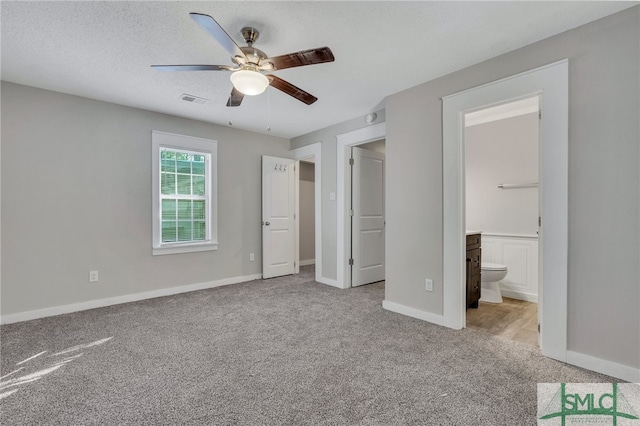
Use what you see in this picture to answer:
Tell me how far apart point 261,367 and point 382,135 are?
9.51ft

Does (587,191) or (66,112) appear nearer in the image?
(587,191)

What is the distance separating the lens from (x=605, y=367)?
6.63ft

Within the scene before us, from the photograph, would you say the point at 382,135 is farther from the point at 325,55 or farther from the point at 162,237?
the point at 162,237

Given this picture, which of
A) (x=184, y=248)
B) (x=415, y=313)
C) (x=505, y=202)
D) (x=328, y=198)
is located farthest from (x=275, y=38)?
(x=505, y=202)

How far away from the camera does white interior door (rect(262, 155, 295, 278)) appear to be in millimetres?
4984

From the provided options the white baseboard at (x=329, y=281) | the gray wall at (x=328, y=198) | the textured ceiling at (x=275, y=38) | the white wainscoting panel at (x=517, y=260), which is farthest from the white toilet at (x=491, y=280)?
the textured ceiling at (x=275, y=38)

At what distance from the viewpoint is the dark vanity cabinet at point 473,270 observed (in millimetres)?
3244

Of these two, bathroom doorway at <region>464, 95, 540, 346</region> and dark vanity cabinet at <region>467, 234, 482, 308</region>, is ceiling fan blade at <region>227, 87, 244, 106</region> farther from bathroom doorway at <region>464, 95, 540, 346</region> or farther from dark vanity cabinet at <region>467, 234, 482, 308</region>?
bathroom doorway at <region>464, 95, 540, 346</region>

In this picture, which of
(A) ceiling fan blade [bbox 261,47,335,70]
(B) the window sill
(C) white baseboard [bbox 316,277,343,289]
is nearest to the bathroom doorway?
(C) white baseboard [bbox 316,277,343,289]

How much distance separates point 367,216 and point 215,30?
11.0ft

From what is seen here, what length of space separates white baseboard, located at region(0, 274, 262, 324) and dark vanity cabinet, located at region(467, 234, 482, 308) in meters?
3.18

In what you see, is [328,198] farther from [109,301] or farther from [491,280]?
[109,301]

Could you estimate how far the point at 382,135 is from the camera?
3.82 m

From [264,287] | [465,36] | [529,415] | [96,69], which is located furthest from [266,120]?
[529,415]
